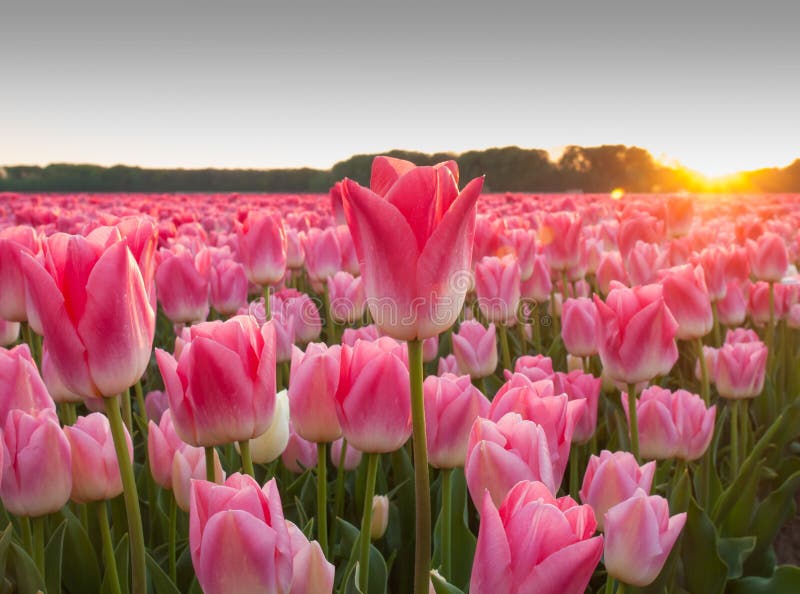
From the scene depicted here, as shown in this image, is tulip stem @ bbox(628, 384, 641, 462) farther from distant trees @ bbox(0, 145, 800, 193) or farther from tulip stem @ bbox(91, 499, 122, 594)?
distant trees @ bbox(0, 145, 800, 193)

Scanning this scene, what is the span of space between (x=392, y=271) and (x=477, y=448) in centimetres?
28

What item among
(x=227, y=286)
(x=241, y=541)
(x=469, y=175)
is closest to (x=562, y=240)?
(x=227, y=286)

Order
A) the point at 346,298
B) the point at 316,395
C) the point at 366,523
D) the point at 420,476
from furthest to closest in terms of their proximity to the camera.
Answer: the point at 346,298, the point at 316,395, the point at 366,523, the point at 420,476

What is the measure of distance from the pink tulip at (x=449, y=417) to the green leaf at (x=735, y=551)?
1.32 m

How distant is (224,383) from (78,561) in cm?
94

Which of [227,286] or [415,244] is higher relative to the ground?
[415,244]

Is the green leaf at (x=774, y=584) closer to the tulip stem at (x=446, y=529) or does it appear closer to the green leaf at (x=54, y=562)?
the tulip stem at (x=446, y=529)

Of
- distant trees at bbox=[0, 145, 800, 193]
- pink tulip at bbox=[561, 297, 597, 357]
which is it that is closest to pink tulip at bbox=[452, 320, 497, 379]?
pink tulip at bbox=[561, 297, 597, 357]

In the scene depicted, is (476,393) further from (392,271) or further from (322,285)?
(322,285)

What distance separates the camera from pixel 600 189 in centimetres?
4766

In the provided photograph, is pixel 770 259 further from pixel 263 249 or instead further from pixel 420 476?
pixel 420 476

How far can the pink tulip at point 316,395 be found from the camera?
1364 millimetres

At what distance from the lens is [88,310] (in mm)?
1026

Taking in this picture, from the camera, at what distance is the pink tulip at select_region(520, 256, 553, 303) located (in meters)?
3.80
